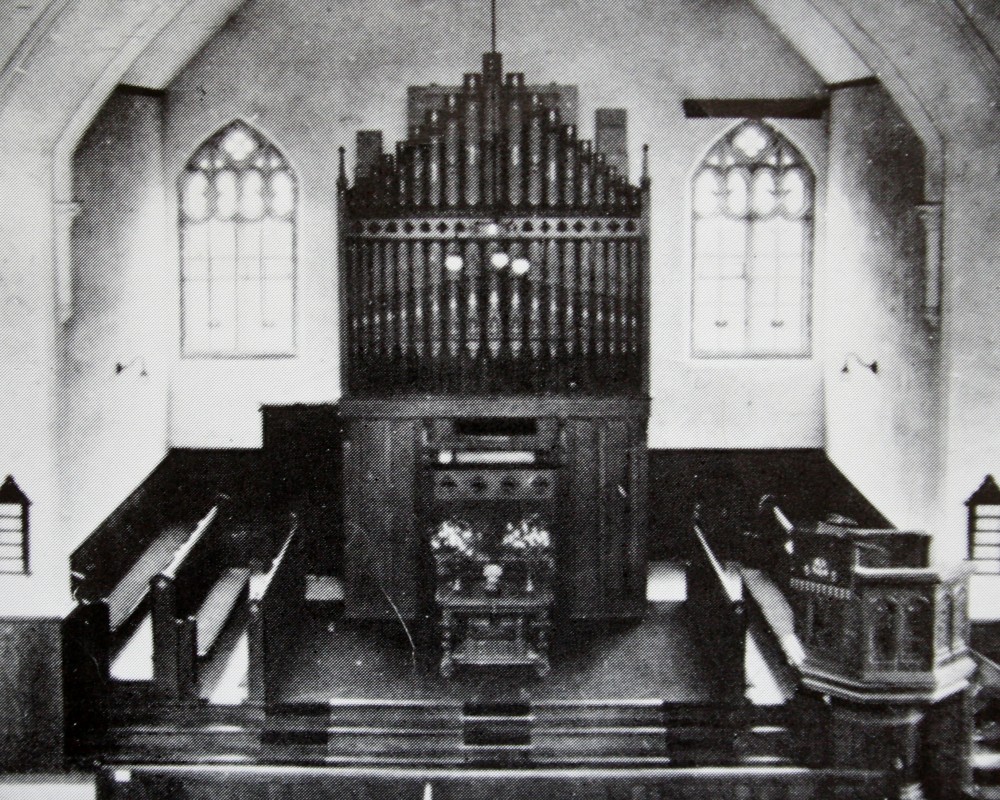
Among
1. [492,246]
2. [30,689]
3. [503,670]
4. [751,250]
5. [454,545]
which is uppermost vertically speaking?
[751,250]

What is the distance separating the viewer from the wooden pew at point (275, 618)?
31.6 ft

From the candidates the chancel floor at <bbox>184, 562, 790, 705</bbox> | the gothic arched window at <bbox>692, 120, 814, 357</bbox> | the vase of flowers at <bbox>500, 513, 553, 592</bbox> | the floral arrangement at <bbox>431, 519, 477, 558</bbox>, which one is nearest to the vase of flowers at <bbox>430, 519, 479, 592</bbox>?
the floral arrangement at <bbox>431, 519, 477, 558</bbox>

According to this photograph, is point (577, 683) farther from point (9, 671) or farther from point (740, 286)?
point (740, 286)

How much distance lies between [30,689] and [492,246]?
213 inches

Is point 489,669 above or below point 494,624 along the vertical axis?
below

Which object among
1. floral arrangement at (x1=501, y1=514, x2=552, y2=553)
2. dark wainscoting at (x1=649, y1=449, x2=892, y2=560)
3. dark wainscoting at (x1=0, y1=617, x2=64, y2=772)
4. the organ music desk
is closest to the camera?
dark wainscoting at (x1=0, y1=617, x2=64, y2=772)

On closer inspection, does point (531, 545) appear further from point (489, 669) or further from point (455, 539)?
point (489, 669)

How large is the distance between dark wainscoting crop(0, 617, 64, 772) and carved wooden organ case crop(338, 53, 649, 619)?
9.87ft

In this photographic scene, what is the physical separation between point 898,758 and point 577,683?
2598 millimetres

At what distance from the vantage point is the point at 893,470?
11578 mm

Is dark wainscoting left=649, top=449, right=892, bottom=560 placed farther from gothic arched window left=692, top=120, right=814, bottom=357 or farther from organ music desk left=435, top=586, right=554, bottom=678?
organ music desk left=435, top=586, right=554, bottom=678

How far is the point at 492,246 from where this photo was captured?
1152cm

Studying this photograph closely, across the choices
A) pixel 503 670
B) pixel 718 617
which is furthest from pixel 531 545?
pixel 718 617

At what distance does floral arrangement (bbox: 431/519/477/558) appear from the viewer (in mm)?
11008
